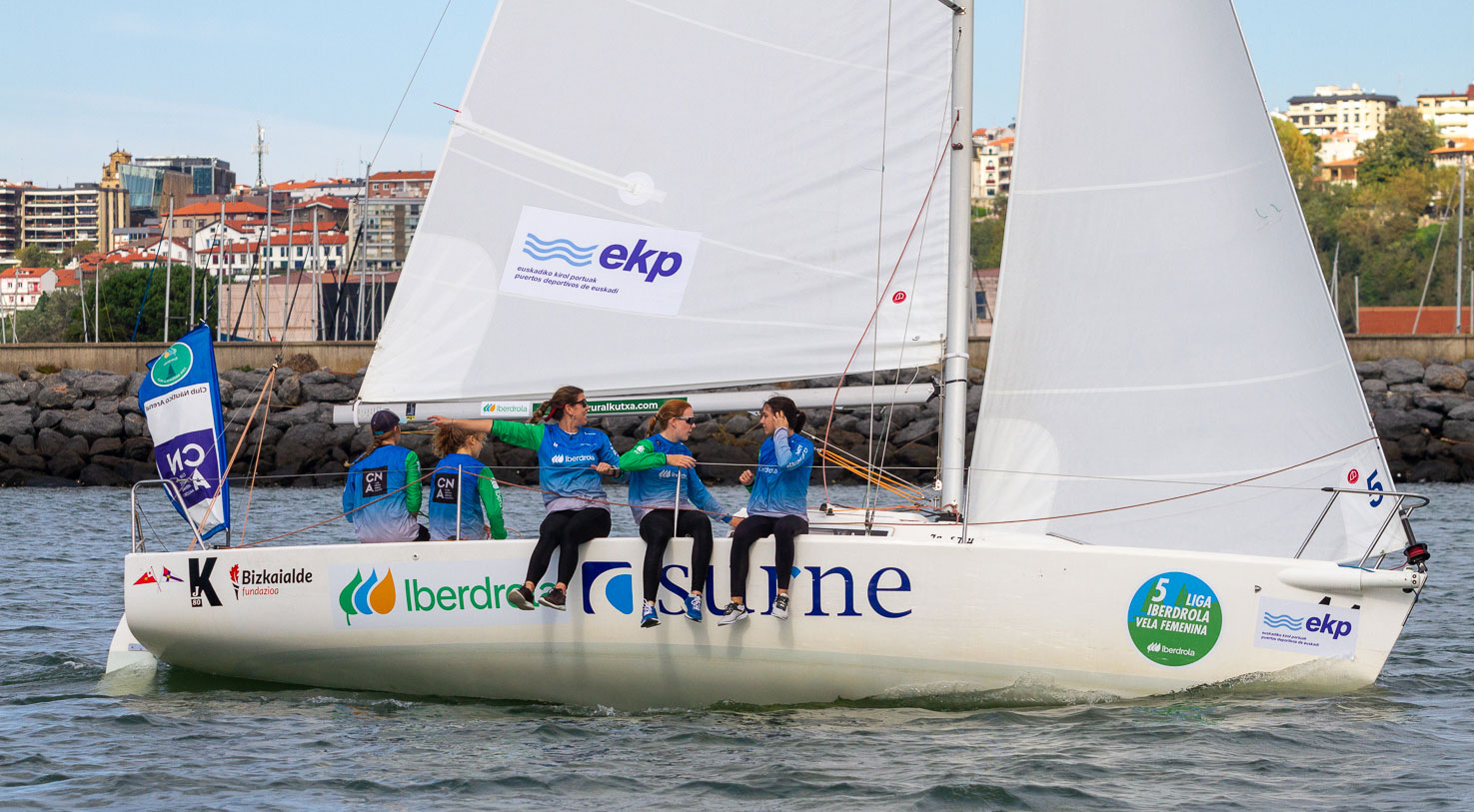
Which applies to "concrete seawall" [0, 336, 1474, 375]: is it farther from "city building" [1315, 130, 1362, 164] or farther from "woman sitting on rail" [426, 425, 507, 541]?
"city building" [1315, 130, 1362, 164]

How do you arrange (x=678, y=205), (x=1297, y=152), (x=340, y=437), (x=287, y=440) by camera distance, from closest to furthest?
(x=678, y=205)
(x=287, y=440)
(x=340, y=437)
(x=1297, y=152)

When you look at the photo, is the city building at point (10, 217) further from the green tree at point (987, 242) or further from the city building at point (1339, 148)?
the city building at point (1339, 148)

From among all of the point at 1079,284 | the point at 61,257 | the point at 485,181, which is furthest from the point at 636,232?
the point at 61,257

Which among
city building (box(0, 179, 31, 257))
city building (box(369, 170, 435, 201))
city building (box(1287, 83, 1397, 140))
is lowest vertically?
city building (box(369, 170, 435, 201))

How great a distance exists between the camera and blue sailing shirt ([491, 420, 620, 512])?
23.2 feet

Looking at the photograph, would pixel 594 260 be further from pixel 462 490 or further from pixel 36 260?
pixel 36 260

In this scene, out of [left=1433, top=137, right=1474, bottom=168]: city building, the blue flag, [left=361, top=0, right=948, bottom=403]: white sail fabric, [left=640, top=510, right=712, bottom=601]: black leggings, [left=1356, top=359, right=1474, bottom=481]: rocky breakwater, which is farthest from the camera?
[left=1433, top=137, right=1474, bottom=168]: city building

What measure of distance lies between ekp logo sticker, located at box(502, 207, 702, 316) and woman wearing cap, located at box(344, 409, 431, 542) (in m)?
1.07

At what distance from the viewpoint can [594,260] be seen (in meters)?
8.02

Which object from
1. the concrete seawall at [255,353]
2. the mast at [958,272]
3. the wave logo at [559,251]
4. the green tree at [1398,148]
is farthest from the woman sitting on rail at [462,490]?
the green tree at [1398,148]

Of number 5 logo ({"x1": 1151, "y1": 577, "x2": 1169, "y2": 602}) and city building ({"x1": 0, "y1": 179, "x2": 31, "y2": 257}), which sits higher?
city building ({"x1": 0, "y1": 179, "x2": 31, "y2": 257})

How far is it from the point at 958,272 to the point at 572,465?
228 cm

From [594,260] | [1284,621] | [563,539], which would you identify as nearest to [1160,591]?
[1284,621]

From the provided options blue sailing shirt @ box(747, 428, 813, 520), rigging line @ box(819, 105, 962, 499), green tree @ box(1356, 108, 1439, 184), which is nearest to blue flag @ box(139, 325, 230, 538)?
blue sailing shirt @ box(747, 428, 813, 520)
